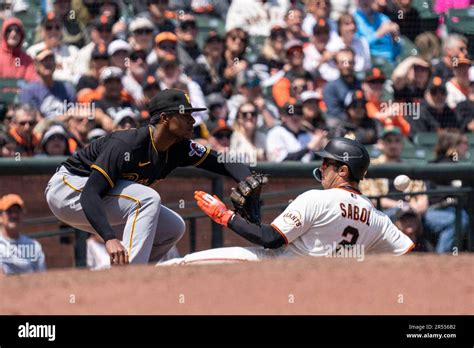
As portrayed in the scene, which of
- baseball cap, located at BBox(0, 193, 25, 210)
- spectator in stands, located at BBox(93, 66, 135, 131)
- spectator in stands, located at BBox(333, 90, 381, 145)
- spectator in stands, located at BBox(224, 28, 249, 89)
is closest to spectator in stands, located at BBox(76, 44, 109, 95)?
spectator in stands, located at BBox(93, 66, 135, 131)

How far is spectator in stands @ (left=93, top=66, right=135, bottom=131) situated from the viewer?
8.71 meters

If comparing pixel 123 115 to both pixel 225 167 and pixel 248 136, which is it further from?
pixel 225 167

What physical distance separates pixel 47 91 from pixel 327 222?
4.01 metres

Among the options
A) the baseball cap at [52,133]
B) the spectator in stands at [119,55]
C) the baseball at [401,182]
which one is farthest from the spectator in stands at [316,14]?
the baseball cap at [52,133]

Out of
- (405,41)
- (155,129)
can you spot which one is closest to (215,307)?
(155,129)

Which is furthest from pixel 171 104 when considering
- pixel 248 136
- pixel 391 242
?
pixel 248 136

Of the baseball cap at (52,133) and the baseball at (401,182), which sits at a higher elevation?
the baseball cap at (52,133)

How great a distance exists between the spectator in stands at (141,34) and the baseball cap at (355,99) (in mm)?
1814

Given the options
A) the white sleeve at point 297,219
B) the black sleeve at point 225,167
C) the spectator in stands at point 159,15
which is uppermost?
the spectator in stands at point 159,15

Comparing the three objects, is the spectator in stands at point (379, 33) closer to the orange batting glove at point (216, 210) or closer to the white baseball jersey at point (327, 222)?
the white baseball jersey at point (327, 222)

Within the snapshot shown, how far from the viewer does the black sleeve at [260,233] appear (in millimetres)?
5520

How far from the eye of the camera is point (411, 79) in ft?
32.1

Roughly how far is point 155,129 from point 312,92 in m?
3.43

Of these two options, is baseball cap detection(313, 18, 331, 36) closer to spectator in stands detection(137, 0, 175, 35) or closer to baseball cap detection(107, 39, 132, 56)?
spectator in stands detection(137, 0, 175, 35)
